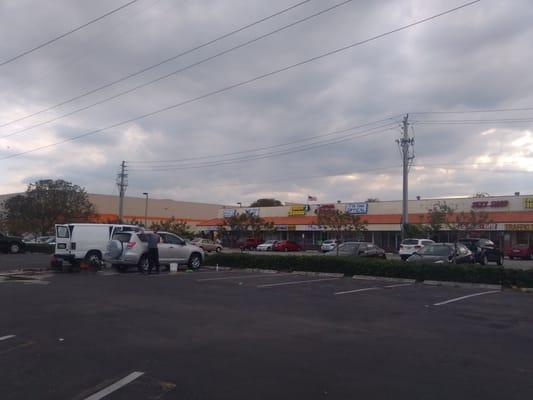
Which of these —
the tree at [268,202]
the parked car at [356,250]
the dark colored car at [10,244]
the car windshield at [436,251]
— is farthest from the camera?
the tree at [268,202]

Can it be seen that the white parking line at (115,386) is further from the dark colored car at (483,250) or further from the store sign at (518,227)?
the store sign at (518,227)

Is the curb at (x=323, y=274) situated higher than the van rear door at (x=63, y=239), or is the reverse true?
the van rear door at (x=63, y=239)

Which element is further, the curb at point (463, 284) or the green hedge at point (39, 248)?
the green hedge at point (39, 248)

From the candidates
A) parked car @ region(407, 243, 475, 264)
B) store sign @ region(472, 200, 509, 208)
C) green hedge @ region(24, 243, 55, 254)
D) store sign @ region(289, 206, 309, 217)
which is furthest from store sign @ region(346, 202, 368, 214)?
parked car @ region(407, 243, 475, 264)

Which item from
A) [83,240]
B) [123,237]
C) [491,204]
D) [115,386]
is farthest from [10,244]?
[491,204]

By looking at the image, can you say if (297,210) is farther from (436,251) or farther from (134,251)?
(134,251)

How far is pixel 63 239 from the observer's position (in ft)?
76.8

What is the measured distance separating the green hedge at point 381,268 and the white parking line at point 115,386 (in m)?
13.5

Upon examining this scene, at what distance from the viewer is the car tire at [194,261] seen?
24.1 metres

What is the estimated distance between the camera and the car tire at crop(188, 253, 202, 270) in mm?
24094

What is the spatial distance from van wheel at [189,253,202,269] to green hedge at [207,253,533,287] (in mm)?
1275

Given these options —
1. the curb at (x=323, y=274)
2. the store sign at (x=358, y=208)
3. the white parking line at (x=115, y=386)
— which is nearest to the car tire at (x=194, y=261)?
the curb at (x=323, y=274)

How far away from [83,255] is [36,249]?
19886 mm

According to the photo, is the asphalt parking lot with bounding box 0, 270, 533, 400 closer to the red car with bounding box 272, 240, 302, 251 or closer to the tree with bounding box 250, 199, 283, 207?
the red car with bounding box 272, 240, 302, 251
